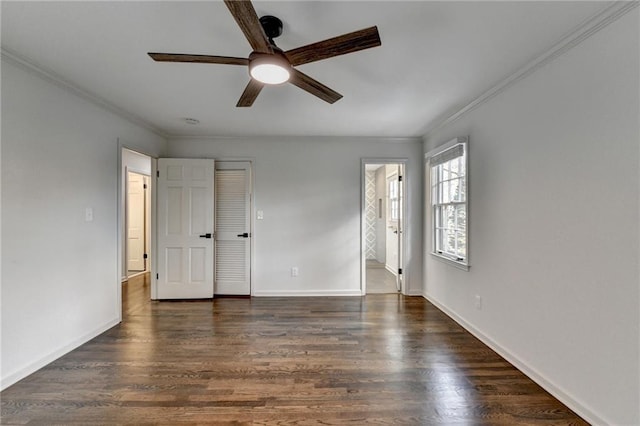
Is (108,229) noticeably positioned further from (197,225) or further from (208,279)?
(208,279)

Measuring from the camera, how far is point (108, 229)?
3.13 metres

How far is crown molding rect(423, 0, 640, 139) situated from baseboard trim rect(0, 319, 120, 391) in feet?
14.6

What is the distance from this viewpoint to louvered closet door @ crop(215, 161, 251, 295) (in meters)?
4.27

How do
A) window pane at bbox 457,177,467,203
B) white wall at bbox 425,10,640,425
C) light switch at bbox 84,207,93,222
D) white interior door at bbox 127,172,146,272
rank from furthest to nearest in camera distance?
white interior door at bbox 127,172,146,272, window pane at bbox 457,177,467,203, light switch at bbox 84,207,93,222, white wall at bbox 425,10,640,425

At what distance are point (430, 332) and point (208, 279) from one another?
9.73 feet

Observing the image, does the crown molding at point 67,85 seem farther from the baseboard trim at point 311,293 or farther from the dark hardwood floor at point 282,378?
the baseboard trim at point 311,293

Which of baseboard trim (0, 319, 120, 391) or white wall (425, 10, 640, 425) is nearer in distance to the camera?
white wall (425, 10, 640, 425)

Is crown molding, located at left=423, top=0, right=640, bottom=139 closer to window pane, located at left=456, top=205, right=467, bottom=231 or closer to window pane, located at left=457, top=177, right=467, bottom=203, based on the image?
window pane, located at left=457, top=177, right=467, bottom=203

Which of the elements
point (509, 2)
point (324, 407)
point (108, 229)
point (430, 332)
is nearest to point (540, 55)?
point (509, 2)

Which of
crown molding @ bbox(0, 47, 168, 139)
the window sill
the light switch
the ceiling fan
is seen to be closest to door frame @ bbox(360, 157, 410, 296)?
the window sill

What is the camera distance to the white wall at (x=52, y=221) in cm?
211

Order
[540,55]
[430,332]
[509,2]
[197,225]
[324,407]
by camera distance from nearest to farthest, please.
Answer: [509,2] → [324,407] → [540,55] → [430,332] → [197,225]

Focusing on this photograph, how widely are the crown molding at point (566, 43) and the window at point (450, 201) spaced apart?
587 millimetres

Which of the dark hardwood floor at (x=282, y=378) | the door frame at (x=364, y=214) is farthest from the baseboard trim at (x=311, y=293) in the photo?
the dark hardwood floor at (x=282, y=378)
